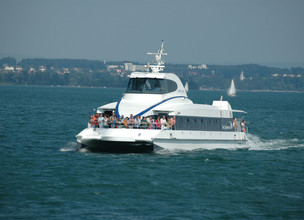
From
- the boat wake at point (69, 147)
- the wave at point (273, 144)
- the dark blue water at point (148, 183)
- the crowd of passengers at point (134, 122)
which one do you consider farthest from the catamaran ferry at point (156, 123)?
the wave at point (273, 144)

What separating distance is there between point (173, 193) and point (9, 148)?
15640 millimetres

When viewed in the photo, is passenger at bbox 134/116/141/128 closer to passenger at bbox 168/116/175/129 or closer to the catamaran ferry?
the catamaran ferry

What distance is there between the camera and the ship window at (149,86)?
120 feet

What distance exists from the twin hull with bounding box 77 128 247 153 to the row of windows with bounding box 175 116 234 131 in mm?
526

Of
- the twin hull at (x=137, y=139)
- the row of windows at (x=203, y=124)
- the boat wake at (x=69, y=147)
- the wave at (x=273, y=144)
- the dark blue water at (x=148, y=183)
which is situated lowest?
the wave at (x=273, y=144)

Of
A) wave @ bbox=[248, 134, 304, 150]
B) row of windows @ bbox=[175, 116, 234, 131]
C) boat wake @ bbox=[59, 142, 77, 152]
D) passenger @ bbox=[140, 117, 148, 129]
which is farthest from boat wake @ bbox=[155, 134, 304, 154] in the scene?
boat wake @ bbox=[59, 142, 77, 152]

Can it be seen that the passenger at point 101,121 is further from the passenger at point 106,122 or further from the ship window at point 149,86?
the ship window at point 149,86

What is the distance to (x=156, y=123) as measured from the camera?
3300 centimetres

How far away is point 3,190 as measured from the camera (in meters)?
23.8

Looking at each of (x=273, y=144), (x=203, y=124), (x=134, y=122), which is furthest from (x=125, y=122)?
(x=273, y=144)

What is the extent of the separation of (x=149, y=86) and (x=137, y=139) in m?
6.23

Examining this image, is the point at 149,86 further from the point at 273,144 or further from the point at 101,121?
the point at 273,144

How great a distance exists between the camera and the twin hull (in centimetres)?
3169

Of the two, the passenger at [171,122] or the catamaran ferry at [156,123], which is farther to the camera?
the passenger at [171,122]
